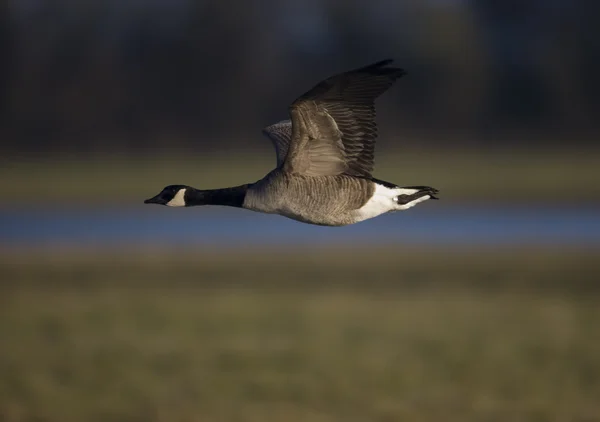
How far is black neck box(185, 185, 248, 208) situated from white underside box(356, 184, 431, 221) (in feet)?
2.84

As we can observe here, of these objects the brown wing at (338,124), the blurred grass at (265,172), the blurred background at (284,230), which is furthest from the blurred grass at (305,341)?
the blurred grass at (265,172)

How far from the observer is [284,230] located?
22562 millimetres

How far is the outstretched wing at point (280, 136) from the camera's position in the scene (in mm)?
9082

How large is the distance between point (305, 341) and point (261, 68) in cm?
2613

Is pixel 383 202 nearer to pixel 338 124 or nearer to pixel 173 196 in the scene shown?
pixel 338 124

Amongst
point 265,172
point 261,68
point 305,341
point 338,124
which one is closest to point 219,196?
point 338,124

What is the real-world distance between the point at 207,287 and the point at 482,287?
11.1ft

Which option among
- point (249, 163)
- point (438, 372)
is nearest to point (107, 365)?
point (438, 372)

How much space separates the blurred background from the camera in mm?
9586

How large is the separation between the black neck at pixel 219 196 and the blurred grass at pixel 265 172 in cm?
1675

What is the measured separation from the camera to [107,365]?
33.6 feet

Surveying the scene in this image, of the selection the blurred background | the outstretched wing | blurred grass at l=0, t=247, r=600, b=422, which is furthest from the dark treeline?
the outstretched wing

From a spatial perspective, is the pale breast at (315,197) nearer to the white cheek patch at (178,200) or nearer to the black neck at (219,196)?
the black neck at (219,196)

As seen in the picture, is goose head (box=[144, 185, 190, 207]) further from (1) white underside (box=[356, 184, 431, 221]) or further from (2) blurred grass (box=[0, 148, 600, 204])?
(2) blurred grass (box=[0, 148, 600, 204])
